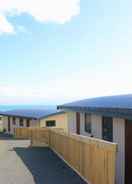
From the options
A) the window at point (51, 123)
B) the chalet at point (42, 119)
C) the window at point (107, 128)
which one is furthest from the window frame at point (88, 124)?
the window at point (51, 123)

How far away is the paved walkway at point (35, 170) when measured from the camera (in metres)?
8.56

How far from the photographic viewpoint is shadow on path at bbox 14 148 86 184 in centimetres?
861

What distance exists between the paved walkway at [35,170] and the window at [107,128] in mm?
1920

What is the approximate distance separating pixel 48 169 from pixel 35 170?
1.74 ft

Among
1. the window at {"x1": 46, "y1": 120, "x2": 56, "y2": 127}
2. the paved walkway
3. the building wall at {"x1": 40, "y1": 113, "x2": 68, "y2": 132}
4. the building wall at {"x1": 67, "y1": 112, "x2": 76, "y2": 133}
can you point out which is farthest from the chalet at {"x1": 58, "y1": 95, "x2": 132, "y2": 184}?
the window at {"x1": 46, "y1": 120, "x2": 56, "y2": 127}

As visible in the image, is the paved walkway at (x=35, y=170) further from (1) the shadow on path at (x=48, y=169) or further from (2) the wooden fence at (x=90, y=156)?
(2) the wooden fence at (x=90, y=156)

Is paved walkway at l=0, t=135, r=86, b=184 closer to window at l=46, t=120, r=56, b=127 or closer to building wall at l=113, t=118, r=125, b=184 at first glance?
building wall at l=113, t=118, r=125, b=184

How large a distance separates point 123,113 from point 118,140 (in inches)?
54.1

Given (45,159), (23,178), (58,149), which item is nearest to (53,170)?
(23,178)

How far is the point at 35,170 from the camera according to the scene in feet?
32.8

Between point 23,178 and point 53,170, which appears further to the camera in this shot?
point 53,170

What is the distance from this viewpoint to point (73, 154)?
33.0ft

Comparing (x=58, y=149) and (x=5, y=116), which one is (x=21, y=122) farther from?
(x=58, y=149)

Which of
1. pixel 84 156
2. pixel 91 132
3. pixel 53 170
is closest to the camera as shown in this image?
pixel 84 156
